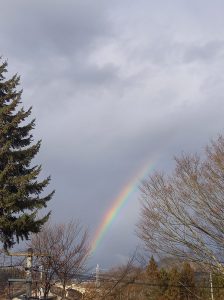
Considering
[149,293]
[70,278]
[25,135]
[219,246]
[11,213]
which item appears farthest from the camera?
[149,293]

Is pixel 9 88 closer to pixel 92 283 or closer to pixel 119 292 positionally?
pixel 92 283

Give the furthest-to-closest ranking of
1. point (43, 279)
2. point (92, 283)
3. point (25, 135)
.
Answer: point (92, 283), point (43, 279), point (25, 135)

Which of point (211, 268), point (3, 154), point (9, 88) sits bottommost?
point (211, 268)

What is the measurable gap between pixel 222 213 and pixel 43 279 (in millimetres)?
12402

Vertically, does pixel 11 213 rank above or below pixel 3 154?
below

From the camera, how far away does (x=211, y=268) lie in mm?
22375

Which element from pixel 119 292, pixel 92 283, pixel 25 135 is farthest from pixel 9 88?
pixel 119 292

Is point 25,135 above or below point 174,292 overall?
above

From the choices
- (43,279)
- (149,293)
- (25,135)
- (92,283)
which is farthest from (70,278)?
(149,293)

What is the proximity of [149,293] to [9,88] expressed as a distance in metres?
30.5

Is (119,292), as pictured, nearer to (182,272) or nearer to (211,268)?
(182,272)

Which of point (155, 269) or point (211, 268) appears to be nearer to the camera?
point (211, 268)

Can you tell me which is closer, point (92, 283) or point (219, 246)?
point (219, 246)

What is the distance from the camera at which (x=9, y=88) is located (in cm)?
2094
